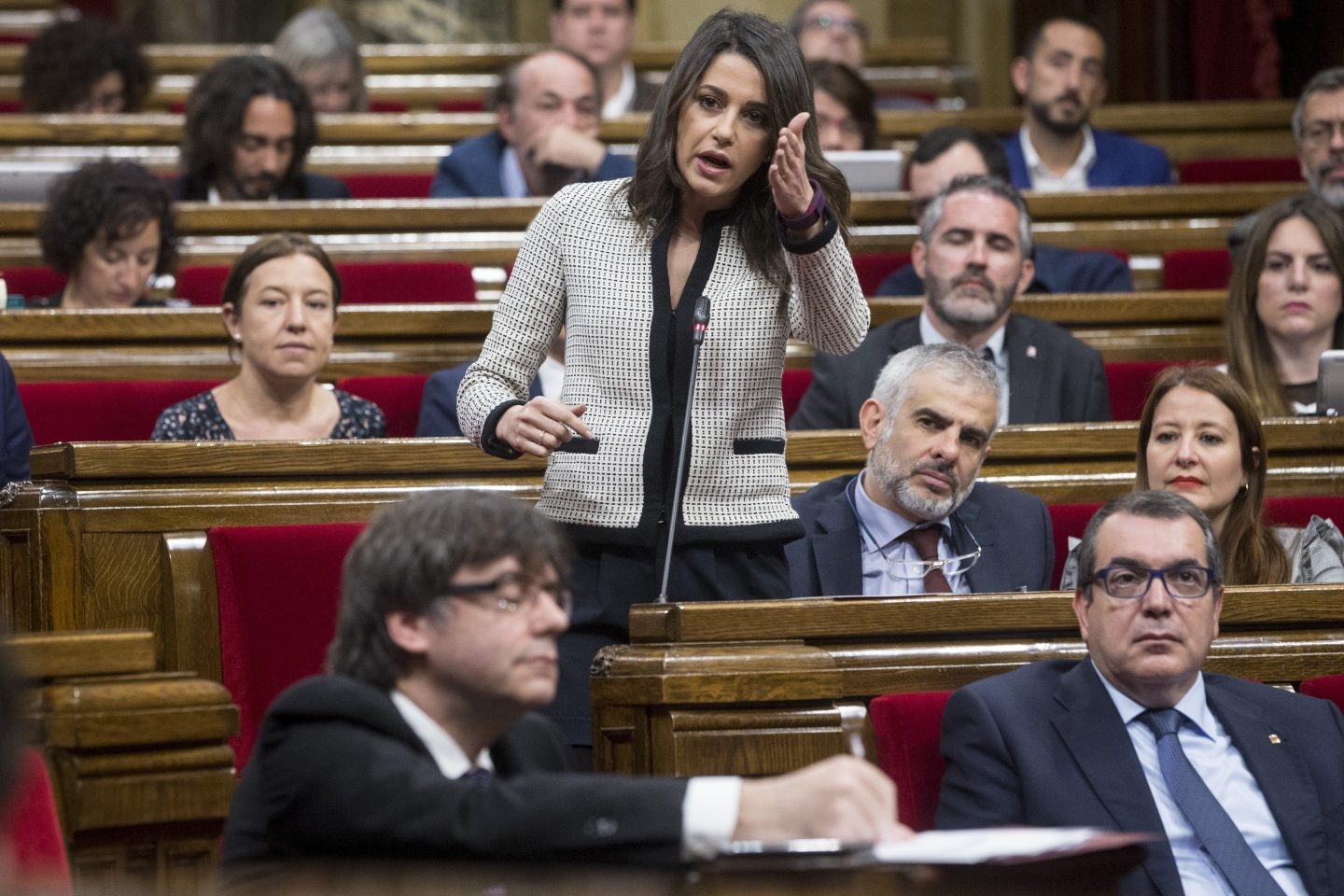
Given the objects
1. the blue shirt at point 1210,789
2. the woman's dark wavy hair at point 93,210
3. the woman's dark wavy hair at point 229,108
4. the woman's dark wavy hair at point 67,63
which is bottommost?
the blue shirt at point 1210,789

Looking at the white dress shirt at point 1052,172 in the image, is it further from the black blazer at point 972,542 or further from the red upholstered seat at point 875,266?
the black blazer at point 972,542

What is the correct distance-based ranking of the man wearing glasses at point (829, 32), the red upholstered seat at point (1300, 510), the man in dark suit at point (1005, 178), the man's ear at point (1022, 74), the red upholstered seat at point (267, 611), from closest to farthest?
the red upholstered seat at point (267, 611) → the red upholstered seat at point (1300, 510) → the man in dark suit at point (1005, 178) → the man's ear at point (1022, 74) → the man wearing glasses at point (829, 32)

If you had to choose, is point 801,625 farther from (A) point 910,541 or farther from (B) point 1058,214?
(B) point 1058,214

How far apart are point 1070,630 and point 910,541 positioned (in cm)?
43

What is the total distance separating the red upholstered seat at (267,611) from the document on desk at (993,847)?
3.09ft

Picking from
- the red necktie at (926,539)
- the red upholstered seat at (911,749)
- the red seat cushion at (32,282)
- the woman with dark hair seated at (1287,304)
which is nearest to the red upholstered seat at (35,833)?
the red upholstered seat at (911,749)

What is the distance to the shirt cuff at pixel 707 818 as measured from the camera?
1.08 metres

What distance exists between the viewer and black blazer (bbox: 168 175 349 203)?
3.51 m

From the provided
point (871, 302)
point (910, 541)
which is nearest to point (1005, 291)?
point (871, 302)

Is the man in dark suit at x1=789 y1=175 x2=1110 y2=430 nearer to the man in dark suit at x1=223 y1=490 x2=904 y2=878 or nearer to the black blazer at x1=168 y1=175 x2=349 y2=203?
the black blazer at x1=168 y1=175 x2=349 y2=203

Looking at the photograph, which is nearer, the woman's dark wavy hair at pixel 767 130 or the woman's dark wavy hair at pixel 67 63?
the woman's dark wavy hair at pixel 767 130

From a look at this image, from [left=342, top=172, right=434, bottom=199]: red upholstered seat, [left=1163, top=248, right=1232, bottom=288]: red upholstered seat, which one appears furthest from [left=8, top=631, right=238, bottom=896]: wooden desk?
[left=342, top=172, right=434, bottom=199]: red upholstered seat

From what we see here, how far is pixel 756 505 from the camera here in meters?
1.72

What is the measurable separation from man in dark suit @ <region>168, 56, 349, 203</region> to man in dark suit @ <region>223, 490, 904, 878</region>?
7.70 feet
